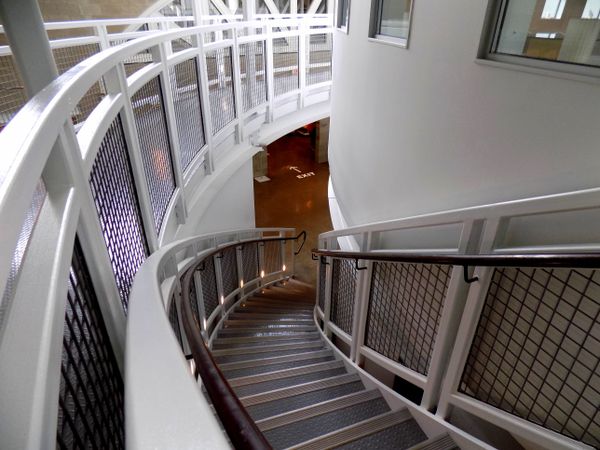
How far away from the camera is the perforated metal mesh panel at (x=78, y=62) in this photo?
11.3 ft

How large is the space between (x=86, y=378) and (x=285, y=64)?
6.78m

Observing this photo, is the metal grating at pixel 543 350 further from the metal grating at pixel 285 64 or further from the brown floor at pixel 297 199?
the brown floor at pixel 297 199

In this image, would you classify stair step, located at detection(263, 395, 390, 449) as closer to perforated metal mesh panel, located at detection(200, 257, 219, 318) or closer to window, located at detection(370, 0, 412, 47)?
perforated metal mesh panel, located at detection(200, 257, 219, 318)

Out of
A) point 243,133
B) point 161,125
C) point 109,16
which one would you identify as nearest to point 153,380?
point 161,125

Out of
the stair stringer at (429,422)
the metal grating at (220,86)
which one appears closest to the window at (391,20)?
the metal grating at (220,86)

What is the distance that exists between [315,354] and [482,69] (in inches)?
109

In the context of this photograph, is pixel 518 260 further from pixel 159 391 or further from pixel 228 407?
pixel 159 391

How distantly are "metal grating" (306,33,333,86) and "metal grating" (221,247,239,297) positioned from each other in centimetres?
433

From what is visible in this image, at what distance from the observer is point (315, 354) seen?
3582 millimetres

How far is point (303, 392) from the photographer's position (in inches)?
109

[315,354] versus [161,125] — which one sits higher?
[161,125]

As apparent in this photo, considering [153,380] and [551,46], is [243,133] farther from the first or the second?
[153,380]

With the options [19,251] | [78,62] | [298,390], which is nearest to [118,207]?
[19,251]

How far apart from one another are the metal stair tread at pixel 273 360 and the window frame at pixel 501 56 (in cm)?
277
